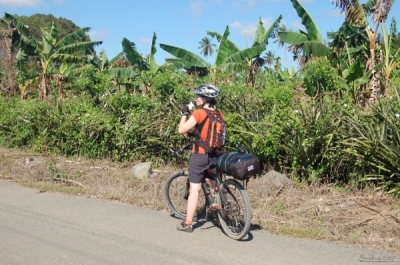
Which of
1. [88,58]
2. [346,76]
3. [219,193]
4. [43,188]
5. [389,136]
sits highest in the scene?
[88,58]

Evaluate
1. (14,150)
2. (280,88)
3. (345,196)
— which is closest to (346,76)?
(280,88)

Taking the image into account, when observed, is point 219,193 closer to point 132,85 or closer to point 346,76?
point 346,76

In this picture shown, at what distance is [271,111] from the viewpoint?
31.4 ft

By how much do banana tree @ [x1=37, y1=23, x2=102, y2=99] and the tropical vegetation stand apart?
3104 mm

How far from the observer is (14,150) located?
1307 centimetres

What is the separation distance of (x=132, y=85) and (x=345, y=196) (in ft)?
39.7

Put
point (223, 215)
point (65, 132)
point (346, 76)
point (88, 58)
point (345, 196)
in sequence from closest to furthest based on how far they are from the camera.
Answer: point (223, 215)
point (345, 196)
point (65, 132)
point (346, 76)
point (88, 58)

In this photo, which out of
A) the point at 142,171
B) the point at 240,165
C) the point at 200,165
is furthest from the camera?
the point at 142,171

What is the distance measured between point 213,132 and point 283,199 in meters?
2.08

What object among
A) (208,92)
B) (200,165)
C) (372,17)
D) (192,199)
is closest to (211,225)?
(192,199)

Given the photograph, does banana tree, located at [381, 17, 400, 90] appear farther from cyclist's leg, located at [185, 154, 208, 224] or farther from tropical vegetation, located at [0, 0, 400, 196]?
cyclist's leg, located at [185, 154, 208, 224]

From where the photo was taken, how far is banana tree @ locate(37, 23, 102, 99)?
21.0m

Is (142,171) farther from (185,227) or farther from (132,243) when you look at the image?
(132,243)

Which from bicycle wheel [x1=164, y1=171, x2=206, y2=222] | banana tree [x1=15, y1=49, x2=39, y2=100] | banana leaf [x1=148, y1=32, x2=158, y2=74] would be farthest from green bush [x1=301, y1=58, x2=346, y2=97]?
banana tree [x1=15, y1=49, x2=39, y2=100]
